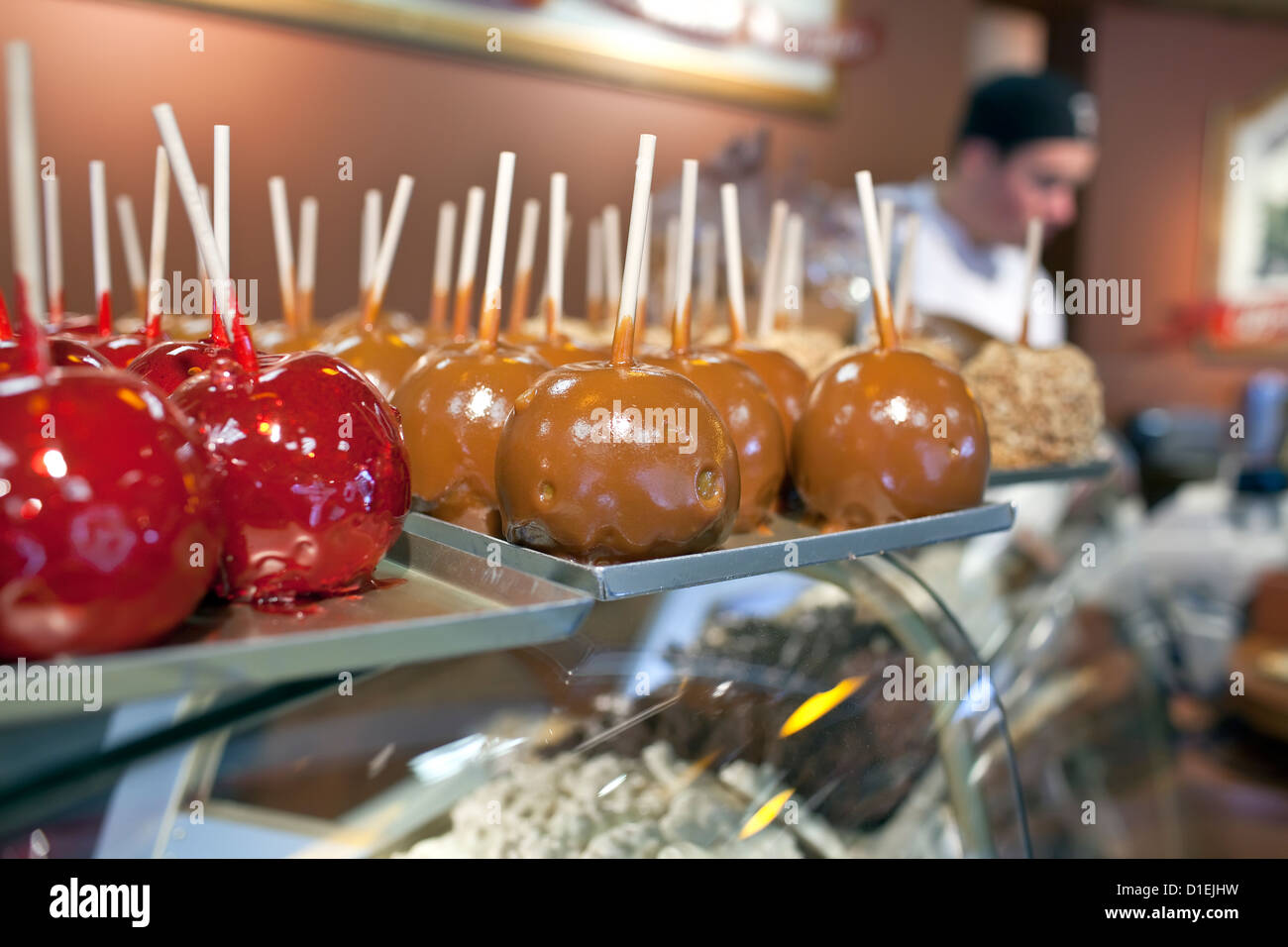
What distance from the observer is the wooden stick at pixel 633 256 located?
0.77 m

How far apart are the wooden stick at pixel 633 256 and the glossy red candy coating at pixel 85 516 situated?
0.37m

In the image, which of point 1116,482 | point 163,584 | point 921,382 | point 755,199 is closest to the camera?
point 163,584

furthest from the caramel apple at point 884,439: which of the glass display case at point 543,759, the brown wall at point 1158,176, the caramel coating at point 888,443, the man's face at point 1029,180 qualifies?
the brown wall at point 1158,176

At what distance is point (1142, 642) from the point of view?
2.12 m

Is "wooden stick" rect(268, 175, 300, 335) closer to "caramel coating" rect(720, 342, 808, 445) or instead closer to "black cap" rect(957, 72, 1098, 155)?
"caramel coating" rect(720, 342, 808, 445)

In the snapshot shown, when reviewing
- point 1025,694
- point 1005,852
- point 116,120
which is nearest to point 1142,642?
point 1025,694

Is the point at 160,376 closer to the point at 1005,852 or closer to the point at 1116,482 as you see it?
the point at 1005,852

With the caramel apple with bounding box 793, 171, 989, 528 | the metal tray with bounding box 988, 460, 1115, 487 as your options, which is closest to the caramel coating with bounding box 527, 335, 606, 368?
the caramel apple with bounding box 793, 171, 989, 528

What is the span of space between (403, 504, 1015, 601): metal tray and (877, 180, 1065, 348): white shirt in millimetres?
2452

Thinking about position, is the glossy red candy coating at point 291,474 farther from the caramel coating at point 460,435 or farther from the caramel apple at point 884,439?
the caramel apple at point 884,439

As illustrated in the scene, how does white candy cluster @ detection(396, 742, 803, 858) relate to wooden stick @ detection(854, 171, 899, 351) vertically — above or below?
below

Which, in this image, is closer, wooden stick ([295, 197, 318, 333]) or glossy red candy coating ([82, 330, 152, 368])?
glossy red candy coating ([82, 330, 152, 368])

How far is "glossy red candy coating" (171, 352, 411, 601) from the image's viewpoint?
2.07ft

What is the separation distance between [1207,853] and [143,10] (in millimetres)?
2960
